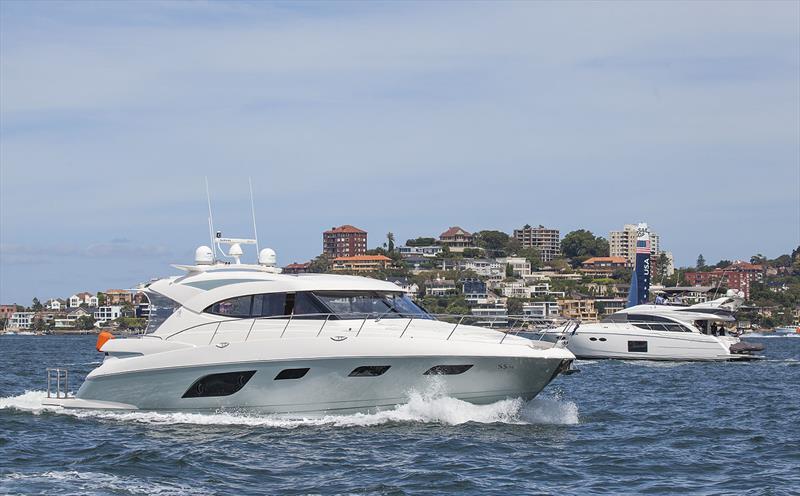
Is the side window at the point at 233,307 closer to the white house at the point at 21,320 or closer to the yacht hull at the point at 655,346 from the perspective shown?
the yacht hull at the point at 655,346

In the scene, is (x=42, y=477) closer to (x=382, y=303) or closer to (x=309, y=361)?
(x=309, y=361)

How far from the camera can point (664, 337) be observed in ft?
154

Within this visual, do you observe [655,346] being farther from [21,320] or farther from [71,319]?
[21,320]

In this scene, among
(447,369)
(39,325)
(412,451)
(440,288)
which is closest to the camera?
(412,451)

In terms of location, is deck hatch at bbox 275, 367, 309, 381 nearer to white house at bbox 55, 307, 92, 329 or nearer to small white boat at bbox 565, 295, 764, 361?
small white boat at bbox 565, 295, 764, 361

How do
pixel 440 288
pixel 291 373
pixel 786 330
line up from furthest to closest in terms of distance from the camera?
1. pixel 440 288
2. pixel 786 330
3. pixel 291 373

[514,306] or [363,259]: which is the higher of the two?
[363,259]

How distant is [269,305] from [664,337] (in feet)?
99.8

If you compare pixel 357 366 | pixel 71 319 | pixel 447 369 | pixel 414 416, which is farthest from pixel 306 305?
pixel 71 319

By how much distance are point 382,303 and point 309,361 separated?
2432 mm

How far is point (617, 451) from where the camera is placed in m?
16.9

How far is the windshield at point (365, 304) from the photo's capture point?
19681mm

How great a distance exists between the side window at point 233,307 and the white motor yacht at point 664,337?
93.3ft

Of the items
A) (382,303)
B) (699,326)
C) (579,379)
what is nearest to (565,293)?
(699,326)
